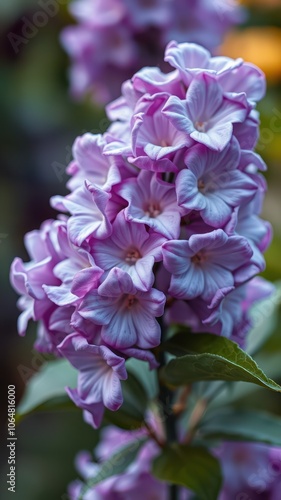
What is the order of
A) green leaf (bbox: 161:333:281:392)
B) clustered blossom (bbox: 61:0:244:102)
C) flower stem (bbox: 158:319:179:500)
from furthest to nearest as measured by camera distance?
clustered blossom (bbox: 61:0:244:102), flower stem (bbox: 158:319:179:500), green leaf (bbox: 161:333:281:392)

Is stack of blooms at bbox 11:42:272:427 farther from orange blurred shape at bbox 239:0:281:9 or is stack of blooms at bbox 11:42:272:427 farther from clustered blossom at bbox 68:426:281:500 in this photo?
orange blurred shape at bbox 239:0:281:9

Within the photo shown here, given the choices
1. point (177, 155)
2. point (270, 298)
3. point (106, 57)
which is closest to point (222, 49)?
point (106, 57)

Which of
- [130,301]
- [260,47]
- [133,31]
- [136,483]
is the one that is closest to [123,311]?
[130,301]

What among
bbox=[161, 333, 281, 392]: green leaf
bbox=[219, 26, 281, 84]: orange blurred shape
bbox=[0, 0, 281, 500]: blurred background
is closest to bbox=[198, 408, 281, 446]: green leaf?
bbox=[161, 333, 281, 392]: green leaf

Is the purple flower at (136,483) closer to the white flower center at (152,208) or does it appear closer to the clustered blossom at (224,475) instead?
the clustered blossom at (224,475)

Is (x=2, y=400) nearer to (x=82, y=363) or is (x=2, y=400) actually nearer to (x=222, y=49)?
(x=222, y=49)

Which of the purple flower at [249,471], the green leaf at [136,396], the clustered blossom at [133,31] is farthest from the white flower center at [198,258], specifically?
the clustered blossom at [133,31]
